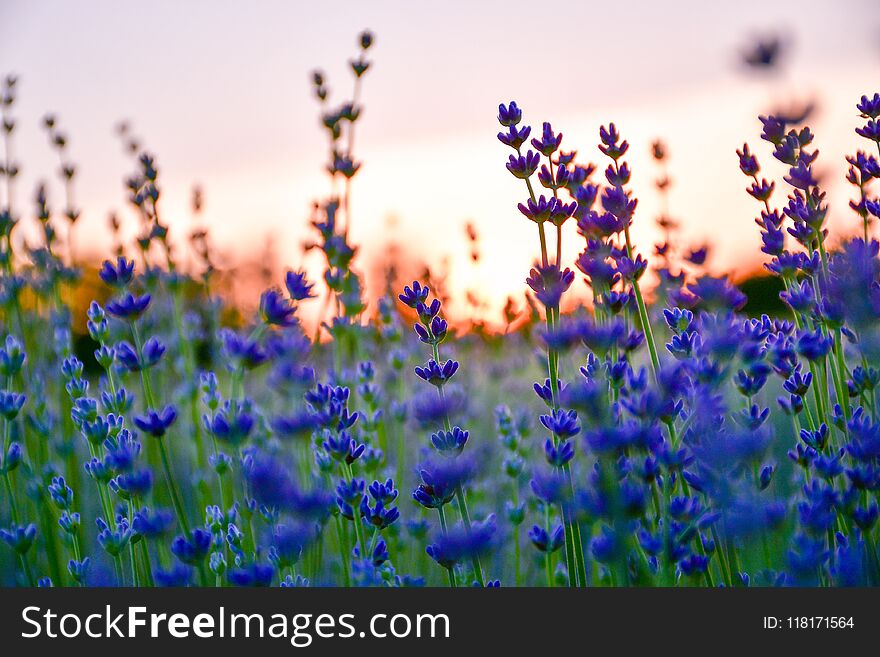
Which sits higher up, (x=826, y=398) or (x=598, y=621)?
(x=826, y=398)

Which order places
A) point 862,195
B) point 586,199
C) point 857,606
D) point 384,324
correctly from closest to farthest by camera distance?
point 857,606 < point 586,199 < point 862,195 < point 384,324

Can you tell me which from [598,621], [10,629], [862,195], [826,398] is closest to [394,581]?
[598,621]

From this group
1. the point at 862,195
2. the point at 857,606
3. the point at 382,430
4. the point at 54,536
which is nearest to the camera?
the point at 857,606

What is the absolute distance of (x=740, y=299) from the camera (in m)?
1.30

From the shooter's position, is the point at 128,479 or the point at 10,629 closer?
the point at 10,629

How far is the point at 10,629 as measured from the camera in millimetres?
1275

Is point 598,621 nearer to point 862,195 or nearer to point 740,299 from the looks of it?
point 740,299

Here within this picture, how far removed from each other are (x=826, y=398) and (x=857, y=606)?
42 cm

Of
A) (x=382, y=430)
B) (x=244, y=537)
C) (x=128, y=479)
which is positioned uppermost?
(x=382, y=430)

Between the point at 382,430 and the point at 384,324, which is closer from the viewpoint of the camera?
the point at 382,430

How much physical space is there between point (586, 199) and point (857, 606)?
30.8 inches

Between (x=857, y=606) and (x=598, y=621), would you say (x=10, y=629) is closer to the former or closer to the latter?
(x=598, y=621)

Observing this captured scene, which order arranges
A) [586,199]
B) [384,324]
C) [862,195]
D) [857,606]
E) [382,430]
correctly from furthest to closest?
[384,324], [382,430], [862,195], [586,199], [857,606]

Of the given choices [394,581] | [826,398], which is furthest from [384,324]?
[826,398]
